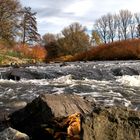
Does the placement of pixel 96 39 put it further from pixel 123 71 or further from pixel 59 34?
pixel 123 71

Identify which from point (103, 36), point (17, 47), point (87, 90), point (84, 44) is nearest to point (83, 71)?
point (87, 90)

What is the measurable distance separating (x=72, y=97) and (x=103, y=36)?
76349 millimetres

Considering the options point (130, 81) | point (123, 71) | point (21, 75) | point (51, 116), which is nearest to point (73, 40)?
point (123, 71)

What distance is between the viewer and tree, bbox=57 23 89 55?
6134 centimetres

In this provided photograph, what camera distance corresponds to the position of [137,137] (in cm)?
518

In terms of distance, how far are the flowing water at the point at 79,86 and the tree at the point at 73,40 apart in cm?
4381

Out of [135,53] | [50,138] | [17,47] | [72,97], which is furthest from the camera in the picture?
[17,47]

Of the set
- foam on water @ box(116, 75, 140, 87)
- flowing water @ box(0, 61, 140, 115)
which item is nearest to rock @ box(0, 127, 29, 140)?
flowing water @ box(0, 61, 140, 115)

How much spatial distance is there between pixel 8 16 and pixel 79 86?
1063 inches

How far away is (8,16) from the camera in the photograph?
126 feet

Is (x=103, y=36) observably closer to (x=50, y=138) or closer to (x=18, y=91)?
(x=18, y=91)

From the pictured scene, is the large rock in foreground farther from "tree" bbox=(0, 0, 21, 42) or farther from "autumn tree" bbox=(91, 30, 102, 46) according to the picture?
"autumn tree" bbox=(91, 30, 102, 46)

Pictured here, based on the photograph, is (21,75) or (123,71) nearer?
(21,75)

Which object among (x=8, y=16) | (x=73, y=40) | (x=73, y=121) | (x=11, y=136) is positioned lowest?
(x=11, y=136)
